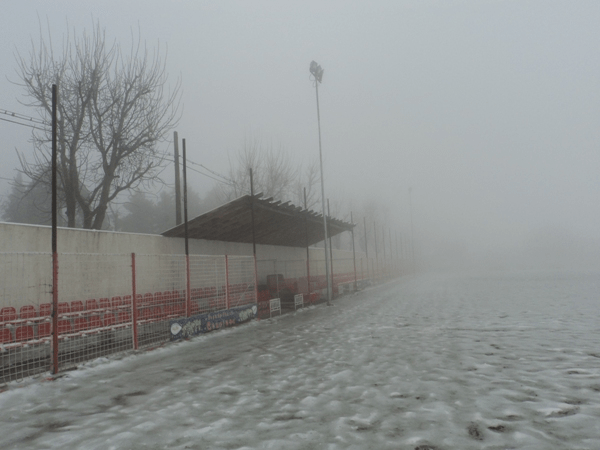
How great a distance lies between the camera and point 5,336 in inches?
301

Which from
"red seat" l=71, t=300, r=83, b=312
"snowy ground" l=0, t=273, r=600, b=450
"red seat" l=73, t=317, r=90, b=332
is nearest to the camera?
"snowy ground" l=0, t=273, r=600, b=450

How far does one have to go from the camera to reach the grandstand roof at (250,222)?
15.5 m

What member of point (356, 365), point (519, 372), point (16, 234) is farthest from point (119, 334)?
point (519, 372)

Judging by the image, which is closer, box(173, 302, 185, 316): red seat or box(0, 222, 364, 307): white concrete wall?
box(0, 222, 364, 307): white concrete wall

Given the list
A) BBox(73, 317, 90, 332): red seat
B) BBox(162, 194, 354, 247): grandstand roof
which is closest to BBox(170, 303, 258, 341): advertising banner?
BBox(73, 317, 90, 332): red seat

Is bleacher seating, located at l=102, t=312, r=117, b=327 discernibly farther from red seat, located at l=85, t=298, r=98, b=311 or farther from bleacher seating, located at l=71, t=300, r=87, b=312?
bleacher seating, located at l=71, t=300, r=87, b=312

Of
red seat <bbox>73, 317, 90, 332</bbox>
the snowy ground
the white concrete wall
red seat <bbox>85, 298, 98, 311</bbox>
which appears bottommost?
the snowy ground

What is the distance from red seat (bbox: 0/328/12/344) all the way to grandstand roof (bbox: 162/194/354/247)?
776 centimetres

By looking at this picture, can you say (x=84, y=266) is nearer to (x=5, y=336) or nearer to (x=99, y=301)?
(x=99, y=301)

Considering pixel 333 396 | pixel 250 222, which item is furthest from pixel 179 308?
pixel 250 222

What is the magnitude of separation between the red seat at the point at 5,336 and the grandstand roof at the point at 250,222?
7.76 metres

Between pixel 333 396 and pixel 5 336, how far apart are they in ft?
21.7

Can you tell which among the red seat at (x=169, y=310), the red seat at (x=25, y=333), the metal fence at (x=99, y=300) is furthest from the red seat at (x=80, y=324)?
the red seat at (x=169, y=310)

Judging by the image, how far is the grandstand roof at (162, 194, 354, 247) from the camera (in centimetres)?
1551
